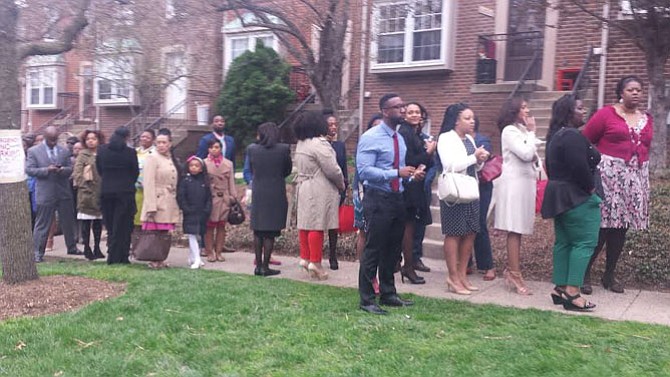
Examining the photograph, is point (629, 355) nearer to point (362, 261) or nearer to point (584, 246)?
point (584, 246)

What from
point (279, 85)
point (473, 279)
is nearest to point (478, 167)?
point (473, 279)

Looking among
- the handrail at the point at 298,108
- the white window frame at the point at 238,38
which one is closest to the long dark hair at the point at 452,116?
the handrail at the point at 298,108

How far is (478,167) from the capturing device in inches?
284

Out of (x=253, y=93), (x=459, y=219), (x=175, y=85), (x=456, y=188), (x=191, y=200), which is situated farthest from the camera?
(x=175, y=85)

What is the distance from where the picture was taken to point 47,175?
9.41m

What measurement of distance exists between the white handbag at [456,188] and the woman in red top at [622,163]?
1373mm

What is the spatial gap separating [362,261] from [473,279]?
6.76 feet

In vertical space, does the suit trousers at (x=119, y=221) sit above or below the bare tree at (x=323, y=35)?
below

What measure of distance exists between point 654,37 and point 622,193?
335 cm

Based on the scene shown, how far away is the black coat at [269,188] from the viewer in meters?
7.76

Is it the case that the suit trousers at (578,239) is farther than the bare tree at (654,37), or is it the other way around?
the bare tree at (654,37)

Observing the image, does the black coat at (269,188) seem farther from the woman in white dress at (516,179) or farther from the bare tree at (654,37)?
the bare tree at (654,37)

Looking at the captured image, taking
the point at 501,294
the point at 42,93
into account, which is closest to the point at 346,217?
the point at 501,294

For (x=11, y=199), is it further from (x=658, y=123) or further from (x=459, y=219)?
(x=658, y=123)
